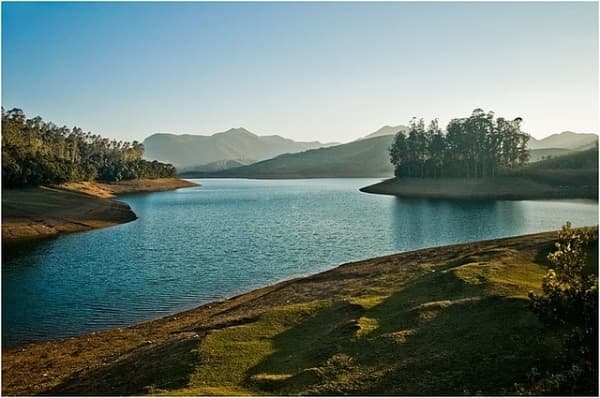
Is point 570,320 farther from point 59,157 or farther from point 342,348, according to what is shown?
point 59,157

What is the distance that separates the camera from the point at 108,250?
148 feet

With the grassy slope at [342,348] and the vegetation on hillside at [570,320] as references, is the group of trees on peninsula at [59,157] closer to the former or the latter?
the grassy slope at [342,348]

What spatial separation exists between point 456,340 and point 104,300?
73.6ft

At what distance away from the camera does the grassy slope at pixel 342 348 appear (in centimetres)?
1187

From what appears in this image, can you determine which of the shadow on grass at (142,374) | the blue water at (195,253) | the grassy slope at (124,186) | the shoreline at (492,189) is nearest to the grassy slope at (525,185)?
the shoreline at (492,189)

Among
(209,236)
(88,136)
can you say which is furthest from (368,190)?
(88,136)

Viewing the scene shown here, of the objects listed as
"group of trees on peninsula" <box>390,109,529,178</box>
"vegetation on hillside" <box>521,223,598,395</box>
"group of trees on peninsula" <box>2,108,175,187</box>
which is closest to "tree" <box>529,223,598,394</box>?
"vegetation on hillside" <box>521,223,598,395</box>

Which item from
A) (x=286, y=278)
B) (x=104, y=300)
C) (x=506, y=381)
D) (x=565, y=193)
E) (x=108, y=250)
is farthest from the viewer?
(x=565, y=193)

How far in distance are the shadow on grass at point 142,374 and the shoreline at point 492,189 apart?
85820mm

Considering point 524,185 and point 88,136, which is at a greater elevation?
point 88,136

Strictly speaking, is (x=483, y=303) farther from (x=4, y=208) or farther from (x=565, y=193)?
(x=565, y=193)

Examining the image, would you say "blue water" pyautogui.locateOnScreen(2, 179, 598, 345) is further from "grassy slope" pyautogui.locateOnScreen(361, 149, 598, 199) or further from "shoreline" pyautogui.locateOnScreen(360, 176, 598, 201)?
"grassy slope" pyautogui.locateOnScreen(361, 149, 598, 199)

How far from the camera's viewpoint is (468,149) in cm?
11344

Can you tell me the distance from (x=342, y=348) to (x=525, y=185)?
95.5 m
